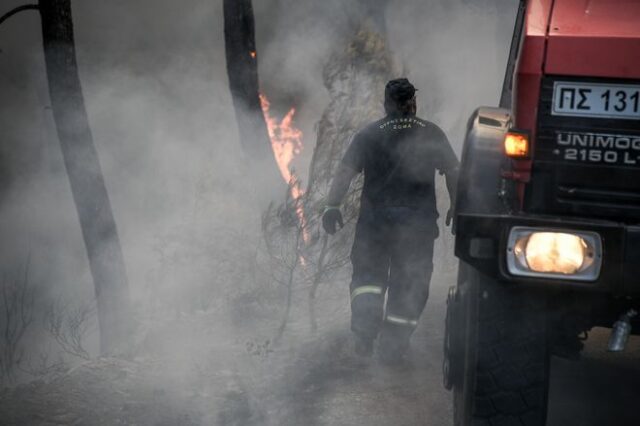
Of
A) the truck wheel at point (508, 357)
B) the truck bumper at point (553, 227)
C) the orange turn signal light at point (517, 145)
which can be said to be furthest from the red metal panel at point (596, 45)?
the truck wheel at point (508, 357)

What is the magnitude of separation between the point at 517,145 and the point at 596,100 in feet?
1.17

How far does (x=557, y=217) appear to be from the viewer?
112 inches

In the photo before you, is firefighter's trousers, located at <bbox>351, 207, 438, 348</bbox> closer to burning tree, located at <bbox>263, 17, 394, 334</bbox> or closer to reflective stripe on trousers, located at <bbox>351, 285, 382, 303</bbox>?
reflective stripe on trousers, located at <bbox>351, 285, 382, 303</bbox>

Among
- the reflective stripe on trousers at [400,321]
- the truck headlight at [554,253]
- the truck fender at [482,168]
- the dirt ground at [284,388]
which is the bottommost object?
the dirt ground at [284,388]

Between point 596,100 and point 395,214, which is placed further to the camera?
point 395,214

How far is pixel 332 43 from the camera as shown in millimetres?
13422

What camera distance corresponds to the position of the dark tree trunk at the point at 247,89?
965 centimetres

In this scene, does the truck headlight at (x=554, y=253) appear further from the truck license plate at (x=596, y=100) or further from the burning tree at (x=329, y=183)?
the burning tree at (x=329, y=183)

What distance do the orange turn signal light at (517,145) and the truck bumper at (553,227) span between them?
28cm

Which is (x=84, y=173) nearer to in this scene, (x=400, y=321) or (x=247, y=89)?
(x=247, y=89)

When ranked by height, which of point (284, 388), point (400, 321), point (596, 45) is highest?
point (596, 45)

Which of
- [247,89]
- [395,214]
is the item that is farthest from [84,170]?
[395,214]

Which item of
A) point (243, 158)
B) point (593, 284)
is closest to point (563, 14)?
point (593, 284)

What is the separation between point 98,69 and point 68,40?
4604mm
